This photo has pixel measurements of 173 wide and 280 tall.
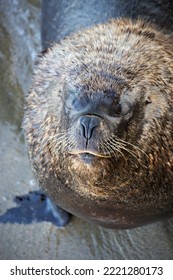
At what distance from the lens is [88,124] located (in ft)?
7.82

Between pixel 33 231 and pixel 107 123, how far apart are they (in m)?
1.62

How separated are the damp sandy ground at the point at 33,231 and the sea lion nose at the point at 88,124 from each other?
1.56 m

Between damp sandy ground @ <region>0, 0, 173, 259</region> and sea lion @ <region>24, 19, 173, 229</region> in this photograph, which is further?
damp sandy ground @ <region>0, 0, 173, 259</region>

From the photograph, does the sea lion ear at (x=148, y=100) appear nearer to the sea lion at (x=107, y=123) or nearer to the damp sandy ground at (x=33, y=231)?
the sea lion at (x=107, y=123)

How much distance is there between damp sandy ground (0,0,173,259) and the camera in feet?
12.5

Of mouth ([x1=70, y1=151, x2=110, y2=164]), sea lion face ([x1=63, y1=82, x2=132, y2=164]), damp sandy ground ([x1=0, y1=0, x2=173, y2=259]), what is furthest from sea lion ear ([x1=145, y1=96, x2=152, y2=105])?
damp sandy ground ([x1=0, y1=0, x2=173, y2=259])

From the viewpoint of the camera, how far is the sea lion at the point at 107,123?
2.52 m

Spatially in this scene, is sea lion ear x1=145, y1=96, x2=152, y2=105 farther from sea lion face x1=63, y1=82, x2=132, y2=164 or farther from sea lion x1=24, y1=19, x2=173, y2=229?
sea lion face x1=63, y1=82, x2=132, y2=164
